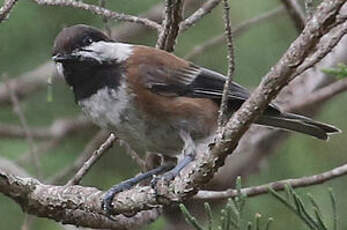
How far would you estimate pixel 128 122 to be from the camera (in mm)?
3152

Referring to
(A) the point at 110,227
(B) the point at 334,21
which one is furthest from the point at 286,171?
(B) the point at 334,21

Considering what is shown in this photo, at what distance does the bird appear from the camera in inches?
125

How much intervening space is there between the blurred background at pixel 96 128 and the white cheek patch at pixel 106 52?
1317 mm

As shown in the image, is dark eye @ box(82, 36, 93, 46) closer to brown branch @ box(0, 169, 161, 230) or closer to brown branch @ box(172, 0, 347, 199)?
brown branch @ box(0, 169, 161, 230)

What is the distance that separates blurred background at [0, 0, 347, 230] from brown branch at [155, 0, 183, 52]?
125cm

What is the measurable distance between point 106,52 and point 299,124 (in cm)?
87

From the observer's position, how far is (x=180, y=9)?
120 inches

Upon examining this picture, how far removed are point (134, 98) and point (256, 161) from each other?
159cm

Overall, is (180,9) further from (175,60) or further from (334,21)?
(334,21)

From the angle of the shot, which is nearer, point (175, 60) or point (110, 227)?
point (110, 227)

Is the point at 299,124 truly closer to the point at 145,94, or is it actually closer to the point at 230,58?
the point at 145,94

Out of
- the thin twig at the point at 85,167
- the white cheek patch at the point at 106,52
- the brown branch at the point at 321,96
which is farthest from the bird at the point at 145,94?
the brown branch at the point at 321,96

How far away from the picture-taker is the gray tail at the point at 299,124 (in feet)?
11.0

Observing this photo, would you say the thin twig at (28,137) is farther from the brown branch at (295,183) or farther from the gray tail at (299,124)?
the gray tail at (299,124)
